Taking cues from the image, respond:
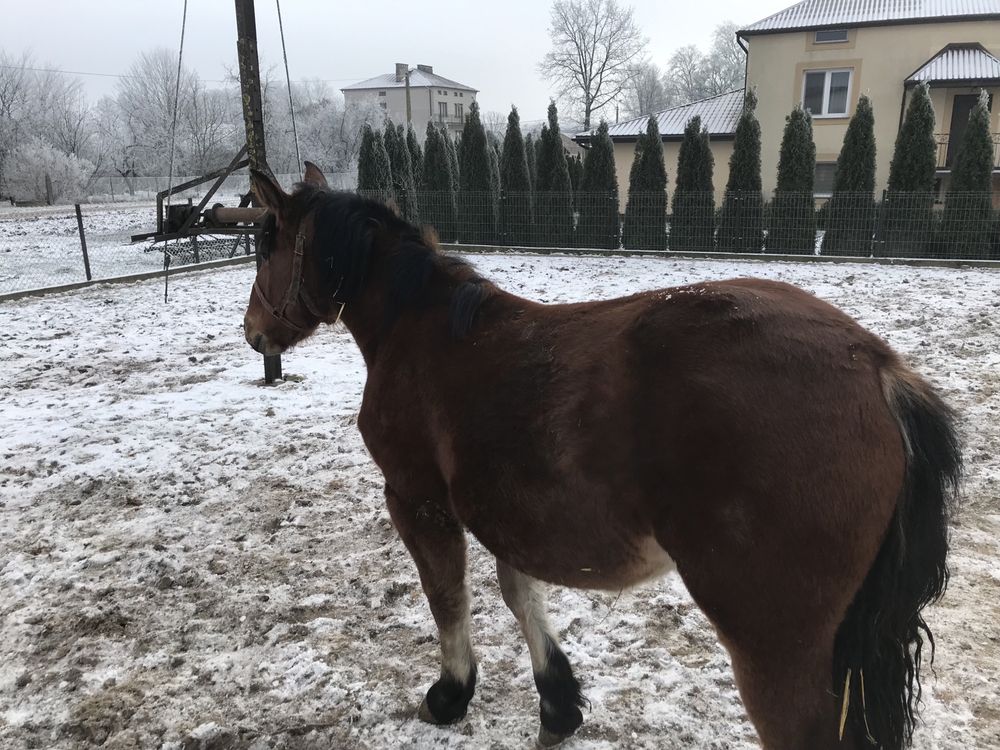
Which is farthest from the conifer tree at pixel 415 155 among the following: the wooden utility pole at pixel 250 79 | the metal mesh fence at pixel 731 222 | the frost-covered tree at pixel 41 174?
the frost-covered tree at pixel 41 174

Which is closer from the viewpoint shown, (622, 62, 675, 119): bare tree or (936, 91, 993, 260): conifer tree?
(936, 91, 993, 260): conifer tree

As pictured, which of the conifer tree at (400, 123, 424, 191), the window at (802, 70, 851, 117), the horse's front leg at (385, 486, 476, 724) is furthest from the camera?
the window at (802, 70, 851, 117)

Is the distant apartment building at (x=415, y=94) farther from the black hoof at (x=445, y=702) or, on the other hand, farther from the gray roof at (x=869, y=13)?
the black hoof at (x=445, y=702)

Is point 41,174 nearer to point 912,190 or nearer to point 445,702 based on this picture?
point 912,190

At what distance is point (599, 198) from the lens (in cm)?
1617

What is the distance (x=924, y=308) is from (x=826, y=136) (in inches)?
600

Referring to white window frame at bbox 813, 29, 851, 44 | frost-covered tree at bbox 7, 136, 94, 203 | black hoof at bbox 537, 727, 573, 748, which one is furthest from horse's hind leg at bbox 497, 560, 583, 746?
frost-covered tree at bbox 7, 136, 94, 203

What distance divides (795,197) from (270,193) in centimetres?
1442

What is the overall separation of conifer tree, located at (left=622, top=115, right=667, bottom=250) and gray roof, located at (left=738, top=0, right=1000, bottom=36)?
8.72 metres

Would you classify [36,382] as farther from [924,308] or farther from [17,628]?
[924,308]

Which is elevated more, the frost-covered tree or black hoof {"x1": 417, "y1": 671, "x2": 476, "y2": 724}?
the frost-covered tree

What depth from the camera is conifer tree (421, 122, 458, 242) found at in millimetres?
17750

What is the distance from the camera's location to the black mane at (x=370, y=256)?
242 centimetres

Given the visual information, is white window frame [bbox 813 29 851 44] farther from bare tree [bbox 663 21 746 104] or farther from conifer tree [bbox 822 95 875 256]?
bare tree [bbox 663 21 746 104]
